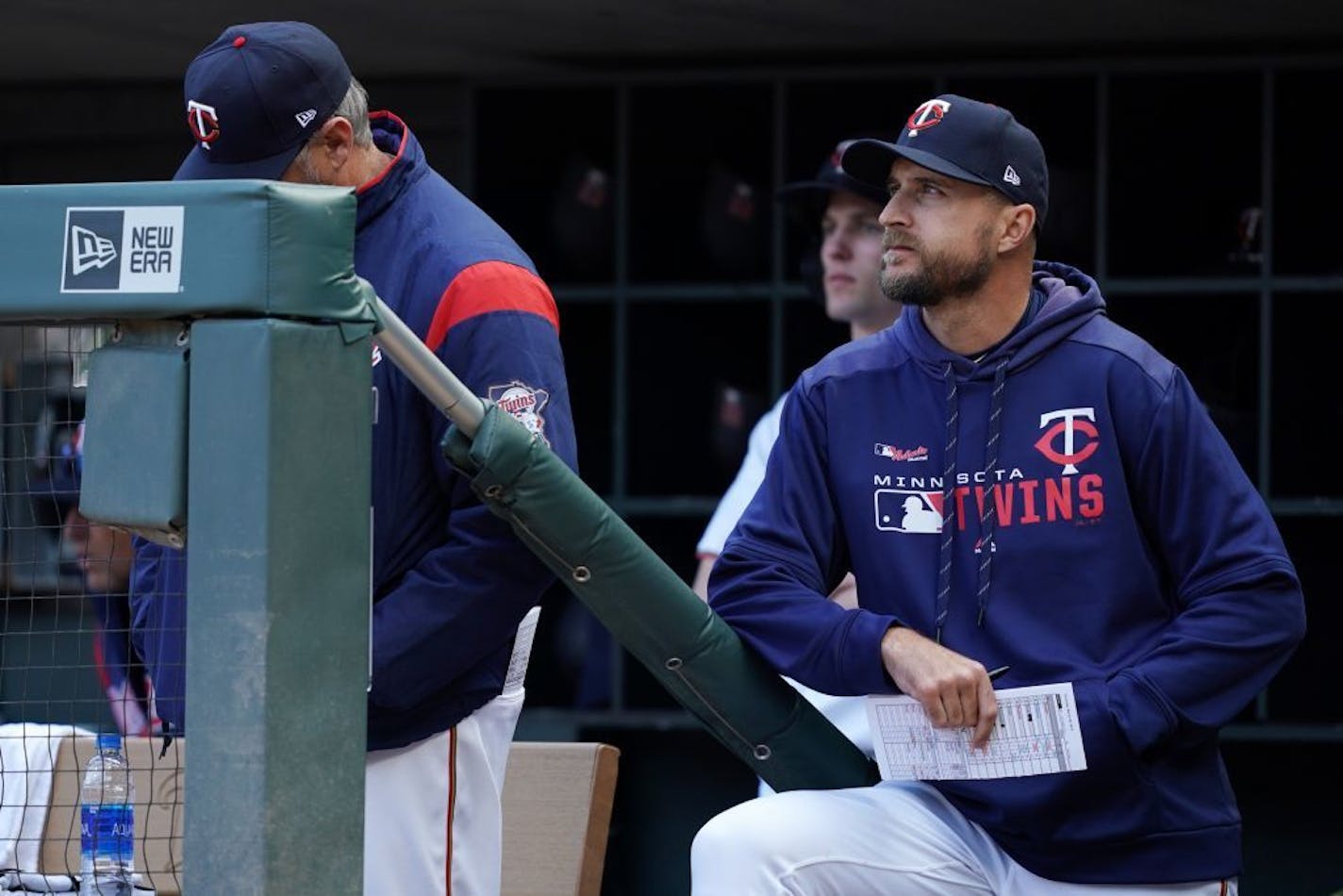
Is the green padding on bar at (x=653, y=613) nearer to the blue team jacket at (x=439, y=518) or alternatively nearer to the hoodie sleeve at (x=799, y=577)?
the hoodie sleeve at (x=799, y=577)

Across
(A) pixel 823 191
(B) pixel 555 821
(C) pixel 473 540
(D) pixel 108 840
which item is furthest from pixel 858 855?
(A) pixel 823 191

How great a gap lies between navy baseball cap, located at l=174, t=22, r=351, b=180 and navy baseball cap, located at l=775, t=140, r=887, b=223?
56.5 inches

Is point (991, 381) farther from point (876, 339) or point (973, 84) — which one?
point (973, 84)

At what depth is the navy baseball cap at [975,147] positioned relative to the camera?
307 centimetres

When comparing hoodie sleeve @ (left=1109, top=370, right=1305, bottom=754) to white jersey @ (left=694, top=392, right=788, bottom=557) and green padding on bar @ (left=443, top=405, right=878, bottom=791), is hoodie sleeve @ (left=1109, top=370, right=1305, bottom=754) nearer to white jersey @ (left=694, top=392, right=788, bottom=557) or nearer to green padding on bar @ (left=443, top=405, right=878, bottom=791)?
green padding on bar @ (left=443, top=405, right=878, bottom=791)

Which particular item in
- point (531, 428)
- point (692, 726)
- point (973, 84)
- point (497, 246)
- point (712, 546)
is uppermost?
point (973, 84)

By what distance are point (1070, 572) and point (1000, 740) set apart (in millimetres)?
239

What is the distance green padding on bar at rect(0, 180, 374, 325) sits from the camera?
202 centimetres

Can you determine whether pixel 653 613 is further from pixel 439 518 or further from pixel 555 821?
pixel 555 821

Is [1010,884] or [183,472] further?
[1010,884]

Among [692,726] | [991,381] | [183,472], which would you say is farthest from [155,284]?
[692,726]

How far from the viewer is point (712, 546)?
446 cm

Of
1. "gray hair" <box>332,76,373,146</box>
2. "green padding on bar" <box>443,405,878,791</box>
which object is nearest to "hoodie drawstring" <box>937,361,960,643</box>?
"green padding on bar" <box>443,405,878,791</box>

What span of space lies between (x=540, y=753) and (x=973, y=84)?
8.74 ft
